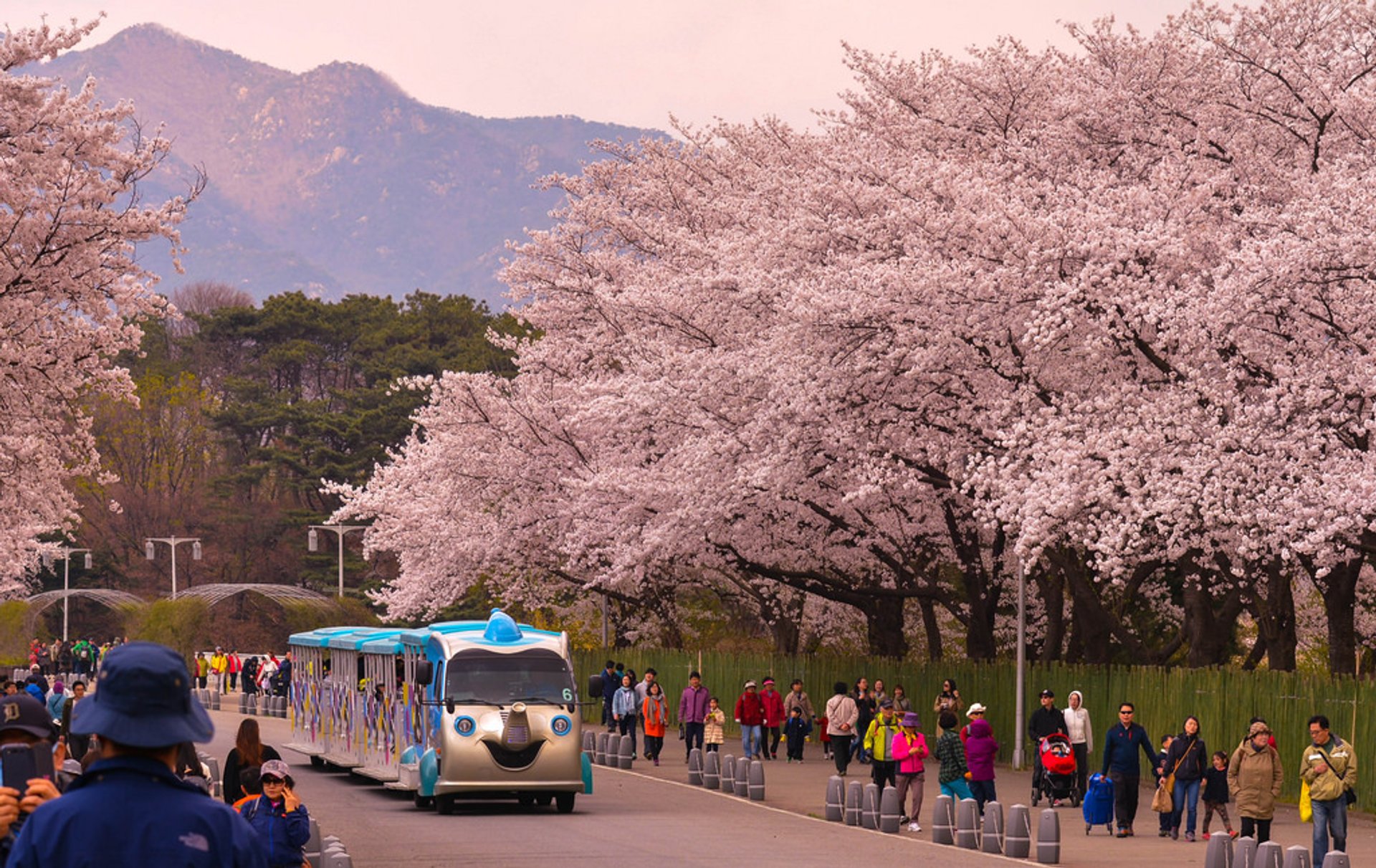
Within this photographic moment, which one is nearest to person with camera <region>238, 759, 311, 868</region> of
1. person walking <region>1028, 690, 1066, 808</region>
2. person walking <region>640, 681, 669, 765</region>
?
person walking <region>1028, 690, 1066, 808</region>

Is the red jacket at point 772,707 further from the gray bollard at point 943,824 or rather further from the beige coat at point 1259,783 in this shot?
the beige coat at point 1259,783

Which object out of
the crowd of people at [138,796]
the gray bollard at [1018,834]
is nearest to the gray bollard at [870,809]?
the gray bollard at [1018,834]

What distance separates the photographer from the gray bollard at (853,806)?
2448 cm

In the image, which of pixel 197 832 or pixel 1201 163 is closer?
pixel 197 832

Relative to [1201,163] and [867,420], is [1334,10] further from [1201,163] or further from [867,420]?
[867,420]

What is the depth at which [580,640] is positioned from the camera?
6178 centimetres

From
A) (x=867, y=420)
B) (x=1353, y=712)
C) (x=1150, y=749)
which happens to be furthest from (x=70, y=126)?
(x=1353, y=712)

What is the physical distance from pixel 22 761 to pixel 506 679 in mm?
18844

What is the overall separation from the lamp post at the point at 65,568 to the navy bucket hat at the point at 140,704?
259 feet

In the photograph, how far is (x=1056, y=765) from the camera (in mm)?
26422

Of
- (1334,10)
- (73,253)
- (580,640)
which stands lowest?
(580,640)

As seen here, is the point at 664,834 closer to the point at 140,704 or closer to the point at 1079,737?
the point at 1079,737

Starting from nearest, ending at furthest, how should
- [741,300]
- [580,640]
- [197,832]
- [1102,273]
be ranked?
[197,832]
[1102,273]
[741,300]
[580,640]

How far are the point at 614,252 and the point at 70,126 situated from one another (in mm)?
24099
